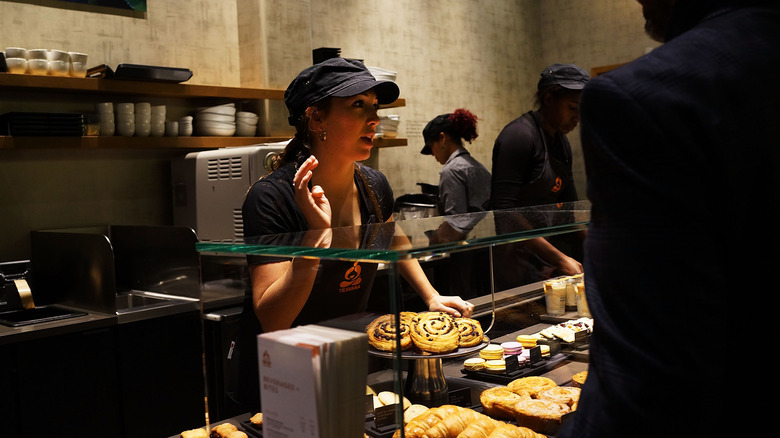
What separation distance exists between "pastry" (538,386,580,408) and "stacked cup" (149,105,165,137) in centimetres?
322

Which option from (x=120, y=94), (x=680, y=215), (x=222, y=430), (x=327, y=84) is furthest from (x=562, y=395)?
(x=120, y=94)

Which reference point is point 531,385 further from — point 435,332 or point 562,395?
point 435,332

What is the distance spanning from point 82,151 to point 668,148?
Result: 4107 millimetres

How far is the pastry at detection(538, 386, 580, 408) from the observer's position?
142 centimetres

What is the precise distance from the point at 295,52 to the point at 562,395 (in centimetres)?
375

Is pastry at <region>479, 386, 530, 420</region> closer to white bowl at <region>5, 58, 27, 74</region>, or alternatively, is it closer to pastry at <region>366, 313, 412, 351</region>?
pastry at <region>366, 313, 412, 351</region>

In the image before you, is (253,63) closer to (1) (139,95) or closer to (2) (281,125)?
(2) (281,125)

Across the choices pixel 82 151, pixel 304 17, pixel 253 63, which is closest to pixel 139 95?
pixel 82 151

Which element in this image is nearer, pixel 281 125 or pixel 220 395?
pixel 220 395

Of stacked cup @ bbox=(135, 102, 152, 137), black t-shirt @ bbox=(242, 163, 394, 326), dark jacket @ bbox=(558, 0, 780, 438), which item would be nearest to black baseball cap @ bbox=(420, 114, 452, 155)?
stacked cup @ bbox=(135, 102, 152, 137)

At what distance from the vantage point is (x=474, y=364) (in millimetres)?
1598

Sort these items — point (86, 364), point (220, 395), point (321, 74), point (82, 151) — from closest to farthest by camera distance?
point (220, 395) → point (321, 74) → point (86, 364) → point (82, 151)

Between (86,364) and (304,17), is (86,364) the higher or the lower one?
the lower one

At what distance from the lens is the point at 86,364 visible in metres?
3.24
